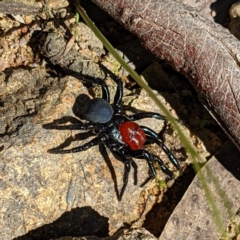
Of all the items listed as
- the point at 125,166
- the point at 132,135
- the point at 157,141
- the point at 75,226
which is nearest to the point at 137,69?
the point at 132,135

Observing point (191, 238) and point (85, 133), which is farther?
point (85, 133)

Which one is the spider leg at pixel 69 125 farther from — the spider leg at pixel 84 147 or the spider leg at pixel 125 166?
the spider leg at pixel 125 166

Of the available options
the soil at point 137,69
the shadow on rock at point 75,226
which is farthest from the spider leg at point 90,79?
the shadow on rock at point 75,226

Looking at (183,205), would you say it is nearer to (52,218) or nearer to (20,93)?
(52,218)

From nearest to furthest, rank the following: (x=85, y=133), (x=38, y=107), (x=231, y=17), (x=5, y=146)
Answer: (x=5, y=146), (x=38, y=107), (x=85, y=133), (x=231, y=17)

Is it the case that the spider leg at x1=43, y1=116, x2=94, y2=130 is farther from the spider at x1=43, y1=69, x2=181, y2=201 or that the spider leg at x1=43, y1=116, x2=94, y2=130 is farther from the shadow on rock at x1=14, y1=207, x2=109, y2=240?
the shadow on rock at x1=14, y1=207, x2=109, y2=240

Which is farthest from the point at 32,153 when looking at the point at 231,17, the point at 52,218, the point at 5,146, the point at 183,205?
the point at 231,17

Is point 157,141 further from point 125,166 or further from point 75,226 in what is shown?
point 75,226
